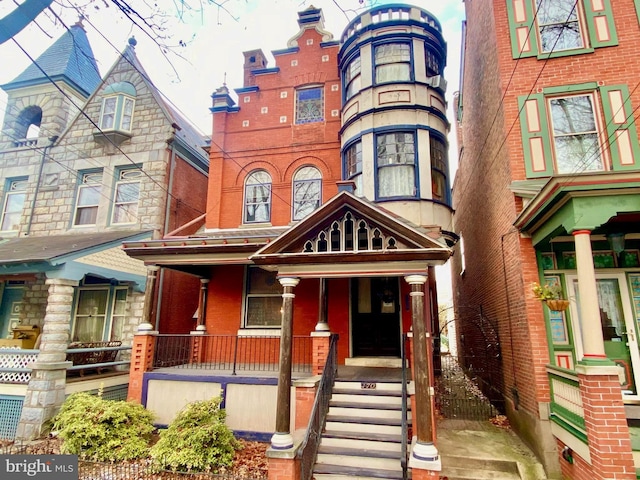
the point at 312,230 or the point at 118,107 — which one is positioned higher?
the point at 118,107

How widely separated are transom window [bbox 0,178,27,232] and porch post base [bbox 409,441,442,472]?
49.3 ft

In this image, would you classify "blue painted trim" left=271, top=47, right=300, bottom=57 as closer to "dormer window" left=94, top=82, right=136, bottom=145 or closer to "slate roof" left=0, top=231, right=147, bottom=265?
"dormer window" left=94, top=82, right=136, bottom=145

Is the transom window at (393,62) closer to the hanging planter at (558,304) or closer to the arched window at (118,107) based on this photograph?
the hanging planter at (558,304)

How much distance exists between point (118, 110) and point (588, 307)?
1416 cm

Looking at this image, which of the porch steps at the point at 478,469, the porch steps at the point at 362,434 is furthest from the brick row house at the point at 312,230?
the porch steps at the point at 478,469

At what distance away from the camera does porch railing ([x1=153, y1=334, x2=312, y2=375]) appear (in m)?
9.20

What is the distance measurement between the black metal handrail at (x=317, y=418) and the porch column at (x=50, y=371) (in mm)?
6123

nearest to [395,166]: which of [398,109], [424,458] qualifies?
[398,109]

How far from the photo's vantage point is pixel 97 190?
12.6 metres

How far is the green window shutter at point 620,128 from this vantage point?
7062mm

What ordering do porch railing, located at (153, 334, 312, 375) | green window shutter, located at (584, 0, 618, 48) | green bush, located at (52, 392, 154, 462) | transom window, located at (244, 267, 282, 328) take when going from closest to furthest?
green bush, located at (52, 392, 154, 462)
green window shutter, located at (584, 0, 618, 48)
porch railing, located at (153, 334, 312, 375)
transom window, located at (244, 267, 282, 328)

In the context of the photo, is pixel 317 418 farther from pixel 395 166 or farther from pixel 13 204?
pixel 13 204

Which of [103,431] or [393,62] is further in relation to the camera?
[393,62]

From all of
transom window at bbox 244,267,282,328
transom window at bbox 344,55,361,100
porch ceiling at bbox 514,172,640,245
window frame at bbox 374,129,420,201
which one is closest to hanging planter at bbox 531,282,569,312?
porch ceiling at bbox 514,172,640,245
